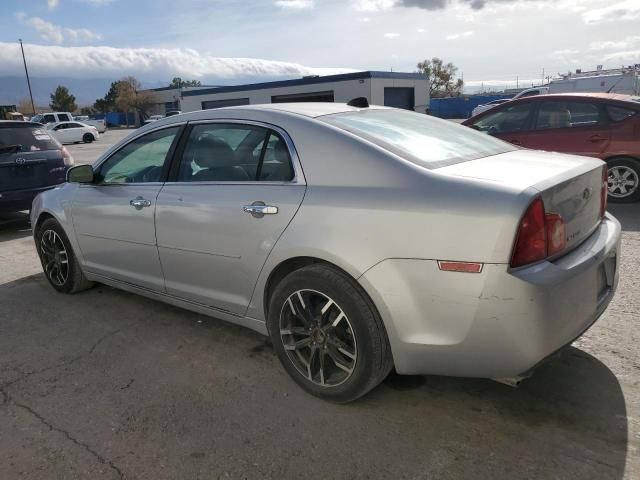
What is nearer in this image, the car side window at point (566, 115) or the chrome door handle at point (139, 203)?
the chrome door handle at point (139, 203)

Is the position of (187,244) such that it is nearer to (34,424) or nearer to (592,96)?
(34,424)

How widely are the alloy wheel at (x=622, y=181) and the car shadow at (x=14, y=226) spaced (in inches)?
326

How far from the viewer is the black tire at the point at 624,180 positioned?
22.4ft

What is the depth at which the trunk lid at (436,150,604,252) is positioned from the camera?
2270 millimetres

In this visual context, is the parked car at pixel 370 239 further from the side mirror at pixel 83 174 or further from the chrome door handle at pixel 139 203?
the side mirror at pixel 83 174

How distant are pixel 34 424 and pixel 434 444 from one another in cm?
208

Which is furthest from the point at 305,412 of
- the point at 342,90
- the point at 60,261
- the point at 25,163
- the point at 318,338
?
the point at 342,90

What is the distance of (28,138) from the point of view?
7.59 m

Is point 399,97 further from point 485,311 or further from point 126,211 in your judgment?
point 485,311

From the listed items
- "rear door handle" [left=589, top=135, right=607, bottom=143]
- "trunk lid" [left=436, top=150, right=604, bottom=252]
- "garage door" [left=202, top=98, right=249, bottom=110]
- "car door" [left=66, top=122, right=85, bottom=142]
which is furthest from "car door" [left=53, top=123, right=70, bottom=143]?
"trunk lid" [left=436, top=150, right=604, bottom=252]

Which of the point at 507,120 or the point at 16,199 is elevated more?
the point at 507,120

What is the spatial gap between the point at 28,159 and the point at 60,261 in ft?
11.8

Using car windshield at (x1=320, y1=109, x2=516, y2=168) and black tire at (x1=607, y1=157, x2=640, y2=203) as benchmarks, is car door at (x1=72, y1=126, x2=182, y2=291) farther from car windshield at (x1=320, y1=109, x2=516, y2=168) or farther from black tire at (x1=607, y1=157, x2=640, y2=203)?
black tire at (x1=607, y1=157, x2=640, y2=203)

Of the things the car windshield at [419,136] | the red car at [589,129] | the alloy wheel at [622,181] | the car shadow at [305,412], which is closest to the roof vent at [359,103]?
the car windshield at [419,136]
